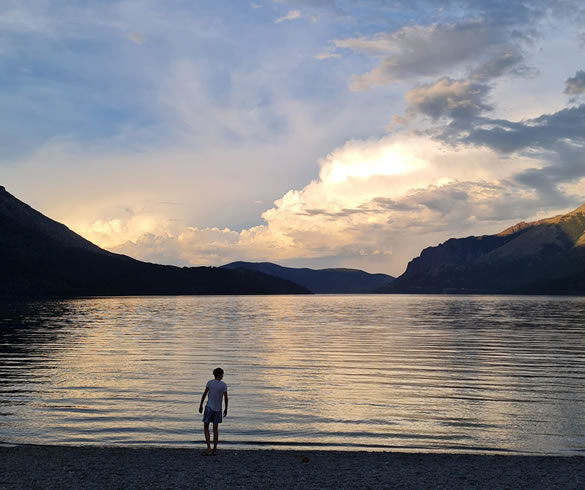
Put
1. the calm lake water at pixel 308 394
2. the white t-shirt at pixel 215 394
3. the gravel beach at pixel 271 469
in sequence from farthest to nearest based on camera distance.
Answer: the calm lake water at pixel 308 394 → the white t-shirt at pixel 215 394 → the gravel beach at pixel 271 469

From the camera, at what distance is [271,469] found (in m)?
17.6

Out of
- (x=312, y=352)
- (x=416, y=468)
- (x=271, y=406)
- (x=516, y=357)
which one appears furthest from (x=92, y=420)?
(x=516, y=357)

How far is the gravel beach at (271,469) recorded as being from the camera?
1612 cm

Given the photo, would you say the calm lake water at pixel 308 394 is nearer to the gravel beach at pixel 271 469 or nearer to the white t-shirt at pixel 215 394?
the gravel beach at pixel 271 469

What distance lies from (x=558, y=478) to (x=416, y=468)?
418cm

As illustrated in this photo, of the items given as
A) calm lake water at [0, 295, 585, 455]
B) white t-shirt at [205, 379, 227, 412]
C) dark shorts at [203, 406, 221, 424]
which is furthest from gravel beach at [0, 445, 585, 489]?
calm lake water at [0, 295, 585, 455]

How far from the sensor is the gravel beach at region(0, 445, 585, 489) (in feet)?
52.9

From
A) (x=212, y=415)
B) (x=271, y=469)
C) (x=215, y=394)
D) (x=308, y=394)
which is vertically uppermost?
(x=215, y=394)

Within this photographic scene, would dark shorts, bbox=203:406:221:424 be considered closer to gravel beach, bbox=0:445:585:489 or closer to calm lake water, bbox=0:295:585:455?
gravel beach, bbox=0:445:585:489

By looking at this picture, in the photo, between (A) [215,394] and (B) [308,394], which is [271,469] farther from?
(B) [308,394]

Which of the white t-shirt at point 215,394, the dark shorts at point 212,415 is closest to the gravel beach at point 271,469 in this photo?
the dark shorts at point 212,415

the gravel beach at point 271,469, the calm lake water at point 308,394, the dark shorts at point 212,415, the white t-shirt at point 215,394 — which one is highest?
the white t-shirt at point 215,394

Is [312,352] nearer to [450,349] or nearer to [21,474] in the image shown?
[450,349]

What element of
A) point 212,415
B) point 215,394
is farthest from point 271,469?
point 215,394
